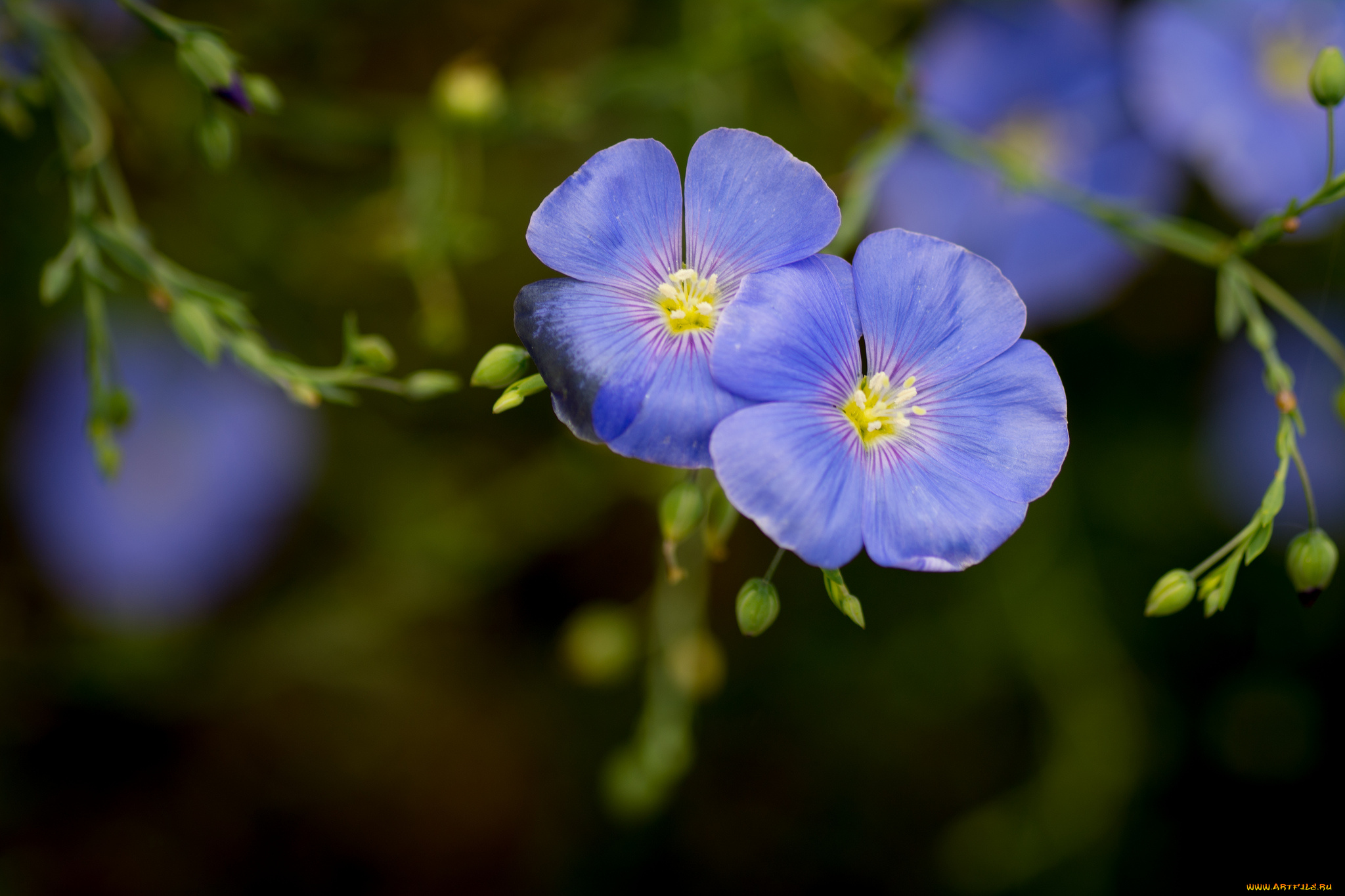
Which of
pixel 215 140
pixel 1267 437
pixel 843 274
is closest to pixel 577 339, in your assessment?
pixel 843 274

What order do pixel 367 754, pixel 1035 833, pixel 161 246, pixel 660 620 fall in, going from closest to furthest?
pixel 660 620 → pixel 1035 833 → pixel 161 246 → pixel 367 754

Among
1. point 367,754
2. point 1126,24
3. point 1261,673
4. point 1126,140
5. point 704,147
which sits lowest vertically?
point 367,754

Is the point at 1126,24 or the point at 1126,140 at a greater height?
the point at 1126,24

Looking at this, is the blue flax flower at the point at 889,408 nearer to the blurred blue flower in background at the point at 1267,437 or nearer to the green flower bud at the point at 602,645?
the green flower bud at the point at 602,645

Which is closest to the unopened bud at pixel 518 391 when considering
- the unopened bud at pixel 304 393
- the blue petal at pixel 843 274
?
the unopened bud at pixel 304 393

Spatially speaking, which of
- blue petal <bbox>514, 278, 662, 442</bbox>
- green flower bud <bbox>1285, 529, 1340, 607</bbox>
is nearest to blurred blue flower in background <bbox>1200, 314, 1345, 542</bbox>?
green flower bud <bbox>1285, 529, 1340, 607</bbox>

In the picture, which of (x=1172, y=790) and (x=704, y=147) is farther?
(x=1172, y=790)

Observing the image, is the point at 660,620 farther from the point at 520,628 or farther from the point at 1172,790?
the point at 1172,790

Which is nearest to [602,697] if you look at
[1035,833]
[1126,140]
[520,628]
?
[520,628]
